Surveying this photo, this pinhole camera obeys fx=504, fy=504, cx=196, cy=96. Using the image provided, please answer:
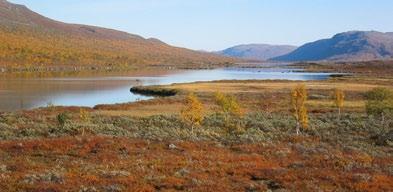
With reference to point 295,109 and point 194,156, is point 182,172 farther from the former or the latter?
point 295,109

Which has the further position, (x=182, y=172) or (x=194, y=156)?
(x=194, y=156)

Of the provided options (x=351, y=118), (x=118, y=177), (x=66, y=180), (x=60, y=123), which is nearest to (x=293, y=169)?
(x=118, y=177)

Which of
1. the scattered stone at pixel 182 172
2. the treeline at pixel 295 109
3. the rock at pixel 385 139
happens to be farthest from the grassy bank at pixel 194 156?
the treeline at pixel 295 109

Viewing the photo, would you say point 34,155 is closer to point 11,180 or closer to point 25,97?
point 11,180

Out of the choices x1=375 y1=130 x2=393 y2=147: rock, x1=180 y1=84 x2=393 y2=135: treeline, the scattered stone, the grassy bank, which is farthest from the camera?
x1=180 y1=84 x2=393 y2=135: treeline

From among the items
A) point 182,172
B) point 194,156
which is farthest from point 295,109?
point 182,172

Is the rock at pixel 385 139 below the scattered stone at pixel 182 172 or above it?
below

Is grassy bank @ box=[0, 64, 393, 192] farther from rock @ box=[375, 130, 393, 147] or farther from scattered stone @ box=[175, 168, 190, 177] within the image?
rock @ box=[375, 130, 393, 147]

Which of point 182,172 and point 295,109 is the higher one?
point 182,172

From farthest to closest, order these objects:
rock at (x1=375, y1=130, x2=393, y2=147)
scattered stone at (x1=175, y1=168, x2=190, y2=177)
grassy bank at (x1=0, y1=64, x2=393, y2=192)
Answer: rock at (x1=375, y1=130, x2=393, y2=147)
scattered stone at (x1=175, y1=168, x2=190, y2=177)
grassy bank at (x1=0, y1=64, x2=393, y2=192)

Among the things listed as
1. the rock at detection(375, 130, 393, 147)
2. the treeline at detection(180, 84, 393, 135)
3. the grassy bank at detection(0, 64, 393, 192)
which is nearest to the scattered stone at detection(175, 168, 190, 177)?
the grassy bank at detection(0, 64, 393, 192)

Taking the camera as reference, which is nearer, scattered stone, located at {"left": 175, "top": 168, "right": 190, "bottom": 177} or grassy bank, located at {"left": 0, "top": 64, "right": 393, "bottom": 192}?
grassy bank, located at {"left": 0, "top": 64, "right": 393, "bottom": 192}

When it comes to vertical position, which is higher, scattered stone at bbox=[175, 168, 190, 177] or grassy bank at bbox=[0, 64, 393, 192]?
scattered stone at bbox=[175, 168, 190, 177]

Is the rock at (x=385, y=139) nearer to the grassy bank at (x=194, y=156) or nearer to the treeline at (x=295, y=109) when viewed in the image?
the grassy bank at (x=194, y=156)
